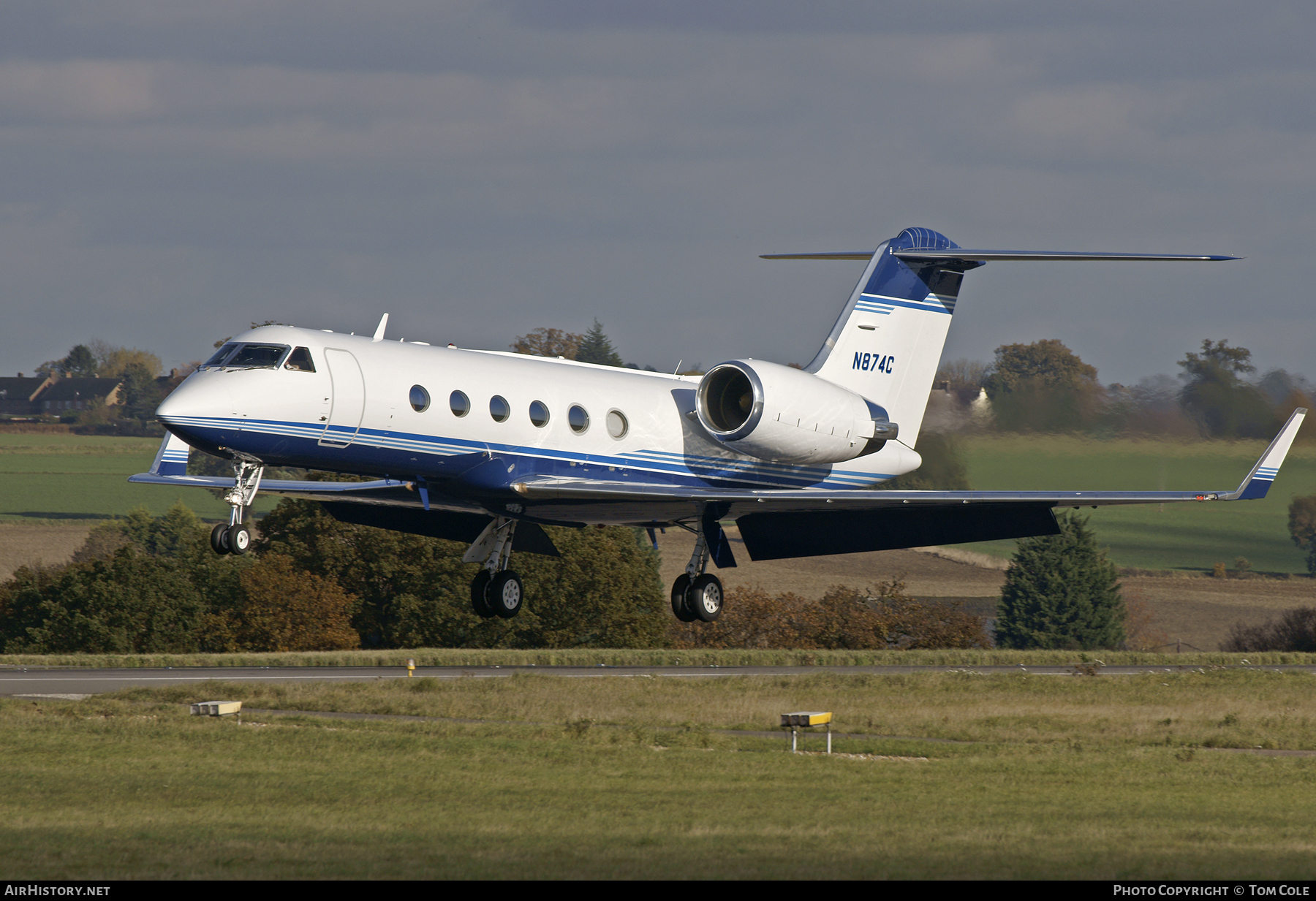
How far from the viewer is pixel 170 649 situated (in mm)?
84562

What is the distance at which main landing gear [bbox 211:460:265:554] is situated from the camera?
2217 centimetres

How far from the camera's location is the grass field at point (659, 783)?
985 inches

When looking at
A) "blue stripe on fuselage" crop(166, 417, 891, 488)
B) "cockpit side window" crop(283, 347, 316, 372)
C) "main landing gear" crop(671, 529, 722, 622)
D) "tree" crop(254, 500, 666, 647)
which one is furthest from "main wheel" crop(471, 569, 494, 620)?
"tree" crop(254, 500, 666, 647)

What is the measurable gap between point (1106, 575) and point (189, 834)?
9434 centimetres

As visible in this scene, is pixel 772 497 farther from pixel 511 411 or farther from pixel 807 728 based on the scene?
pixel 807 728

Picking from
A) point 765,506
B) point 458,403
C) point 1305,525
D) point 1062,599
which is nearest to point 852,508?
point 765,506

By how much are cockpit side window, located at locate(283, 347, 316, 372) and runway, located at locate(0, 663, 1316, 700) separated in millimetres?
39313

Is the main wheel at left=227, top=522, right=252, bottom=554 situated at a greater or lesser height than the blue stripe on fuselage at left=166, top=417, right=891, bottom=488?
lesser

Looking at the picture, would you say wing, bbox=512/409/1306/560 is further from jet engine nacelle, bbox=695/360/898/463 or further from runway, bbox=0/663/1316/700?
runway, bbox=0/663/1316/700

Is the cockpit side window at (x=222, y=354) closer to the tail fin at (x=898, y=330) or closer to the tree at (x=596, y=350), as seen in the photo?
the tail fin at (x=898, y=330)

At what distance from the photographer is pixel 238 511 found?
2273 centimetres

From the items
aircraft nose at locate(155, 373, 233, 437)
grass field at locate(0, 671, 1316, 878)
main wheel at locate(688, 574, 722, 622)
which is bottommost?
grass field at locate(0, 671, 1316, 878)

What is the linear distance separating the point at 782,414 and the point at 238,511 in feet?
30.5

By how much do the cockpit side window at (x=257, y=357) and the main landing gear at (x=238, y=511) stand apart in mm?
1435
